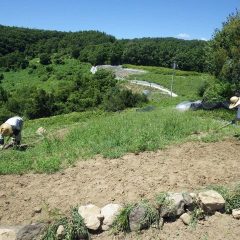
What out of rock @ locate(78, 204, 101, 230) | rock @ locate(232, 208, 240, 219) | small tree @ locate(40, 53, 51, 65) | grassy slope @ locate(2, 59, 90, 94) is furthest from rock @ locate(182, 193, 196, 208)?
small tree @ locate(40, 53, 51, 65)

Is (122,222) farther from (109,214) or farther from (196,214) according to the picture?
(196,214)

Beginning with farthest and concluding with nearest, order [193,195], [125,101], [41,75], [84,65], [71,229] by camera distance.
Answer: [84,65] → [41,75] → [125,101] → [193,195] → [71,229]

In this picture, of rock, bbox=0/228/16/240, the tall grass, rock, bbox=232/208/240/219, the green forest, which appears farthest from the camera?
the green forest

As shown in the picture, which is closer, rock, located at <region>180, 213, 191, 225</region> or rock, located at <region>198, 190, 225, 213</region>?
rock, located at <region>180, 213, 191, 225</region>

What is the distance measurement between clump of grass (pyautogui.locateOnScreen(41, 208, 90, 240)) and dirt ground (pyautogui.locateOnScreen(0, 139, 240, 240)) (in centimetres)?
26

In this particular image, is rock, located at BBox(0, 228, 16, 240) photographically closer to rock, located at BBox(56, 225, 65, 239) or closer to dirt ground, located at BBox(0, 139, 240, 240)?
dirt ground, located at BBox(0, 139, 240, 240)

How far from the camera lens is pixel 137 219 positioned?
6.41 meters

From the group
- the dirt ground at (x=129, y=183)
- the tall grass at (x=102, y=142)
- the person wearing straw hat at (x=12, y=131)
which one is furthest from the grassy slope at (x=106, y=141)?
the person wearing straw hat at (x=12, y=131)

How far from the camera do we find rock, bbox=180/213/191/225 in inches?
254

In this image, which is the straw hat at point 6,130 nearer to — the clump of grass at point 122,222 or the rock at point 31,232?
the rock at point 31,232

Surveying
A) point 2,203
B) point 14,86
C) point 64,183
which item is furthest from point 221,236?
point 14,86

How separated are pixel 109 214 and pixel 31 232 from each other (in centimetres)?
123

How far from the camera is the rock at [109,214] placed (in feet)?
21.4

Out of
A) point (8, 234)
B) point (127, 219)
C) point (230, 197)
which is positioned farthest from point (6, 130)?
point (230, 197)
